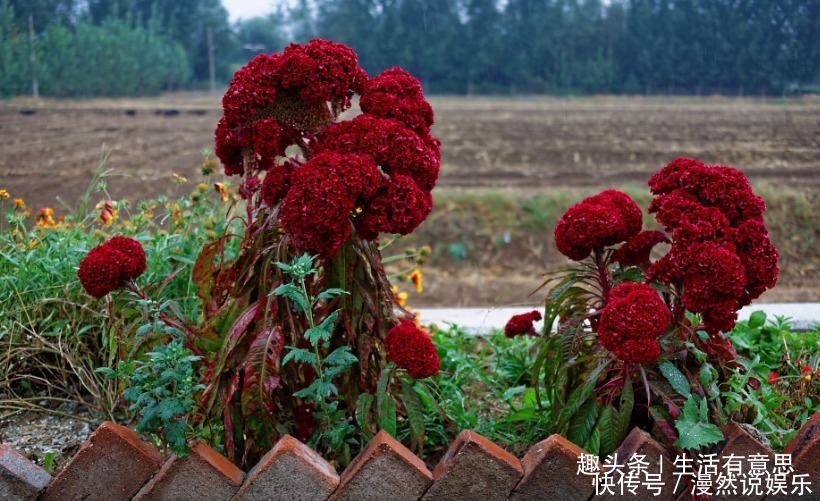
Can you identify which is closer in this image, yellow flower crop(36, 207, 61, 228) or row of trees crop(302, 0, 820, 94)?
yellow flower crop(36, 207, 61, 228)

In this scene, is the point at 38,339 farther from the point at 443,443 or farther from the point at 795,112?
the point at 795,112

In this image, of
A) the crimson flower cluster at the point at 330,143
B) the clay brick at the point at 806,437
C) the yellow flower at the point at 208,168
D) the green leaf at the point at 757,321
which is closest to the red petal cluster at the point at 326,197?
the crimson flower cluster at the point at 330,143

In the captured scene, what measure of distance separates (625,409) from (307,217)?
83cm

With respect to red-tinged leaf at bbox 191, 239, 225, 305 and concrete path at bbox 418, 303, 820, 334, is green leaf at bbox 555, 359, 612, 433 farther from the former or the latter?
concrete path at bbox 418, 303, 820, 334

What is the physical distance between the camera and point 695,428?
151 centimetres

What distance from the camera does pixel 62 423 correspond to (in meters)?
2.07

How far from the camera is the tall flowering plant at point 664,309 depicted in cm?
151

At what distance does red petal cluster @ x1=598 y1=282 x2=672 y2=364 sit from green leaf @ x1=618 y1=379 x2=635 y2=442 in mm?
185

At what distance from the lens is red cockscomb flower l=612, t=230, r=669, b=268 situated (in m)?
1.78

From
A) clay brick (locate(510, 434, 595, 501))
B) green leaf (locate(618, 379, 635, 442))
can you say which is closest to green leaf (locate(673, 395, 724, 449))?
green leaf (locate(618, 379, 635, 442))

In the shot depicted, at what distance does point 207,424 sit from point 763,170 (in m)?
14.1

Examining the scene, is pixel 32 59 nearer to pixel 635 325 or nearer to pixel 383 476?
pixel 383 476

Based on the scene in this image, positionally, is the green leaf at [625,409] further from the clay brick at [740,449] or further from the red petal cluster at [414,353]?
the red petal cluster at [414,353]

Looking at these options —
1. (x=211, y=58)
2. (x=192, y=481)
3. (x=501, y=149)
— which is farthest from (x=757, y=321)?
(x=211, y=58)
